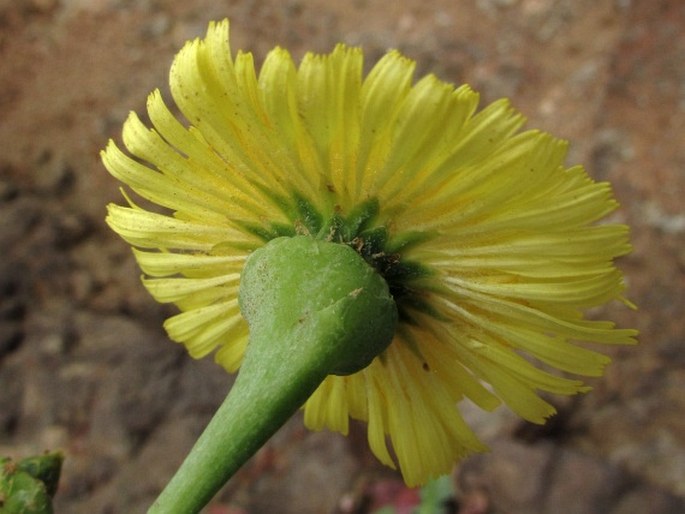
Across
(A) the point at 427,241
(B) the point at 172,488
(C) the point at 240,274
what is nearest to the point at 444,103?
(A) the point at 427,241

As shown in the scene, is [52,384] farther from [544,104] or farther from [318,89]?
[544,104]

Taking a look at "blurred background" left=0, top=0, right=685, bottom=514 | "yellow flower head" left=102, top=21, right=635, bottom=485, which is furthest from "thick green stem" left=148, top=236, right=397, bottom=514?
"blurred background" left=0, top=0, right=685, bottom=514

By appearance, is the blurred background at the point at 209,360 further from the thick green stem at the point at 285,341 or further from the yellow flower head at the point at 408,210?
the thick green stem at the point at 285,341

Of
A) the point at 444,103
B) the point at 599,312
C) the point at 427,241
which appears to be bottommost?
the point at 599,312

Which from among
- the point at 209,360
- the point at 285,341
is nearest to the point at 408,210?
the point at 285,341

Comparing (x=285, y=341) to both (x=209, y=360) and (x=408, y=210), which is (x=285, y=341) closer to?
(x=408, y=210)

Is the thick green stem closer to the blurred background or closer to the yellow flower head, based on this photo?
→ the yellow flower head
